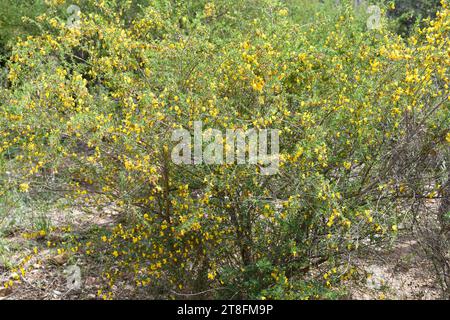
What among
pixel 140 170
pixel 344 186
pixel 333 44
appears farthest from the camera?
pixel 333 44

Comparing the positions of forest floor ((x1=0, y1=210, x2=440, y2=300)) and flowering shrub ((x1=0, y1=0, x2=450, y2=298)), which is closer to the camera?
flowering shrub ((x1=0, y1=0, x2=450, y2=298))

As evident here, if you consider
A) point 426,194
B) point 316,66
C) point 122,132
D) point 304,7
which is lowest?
point 426,194

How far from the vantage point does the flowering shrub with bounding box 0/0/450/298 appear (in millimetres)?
3639

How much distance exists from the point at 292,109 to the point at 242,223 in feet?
2.77

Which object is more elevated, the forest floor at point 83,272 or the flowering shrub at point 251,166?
the flowering shrub at point 251,166

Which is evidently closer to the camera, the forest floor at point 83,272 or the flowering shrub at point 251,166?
the flowering shrub at point 251,166

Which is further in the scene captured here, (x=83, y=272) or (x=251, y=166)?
(x=83, y=272)

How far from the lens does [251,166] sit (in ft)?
12.0

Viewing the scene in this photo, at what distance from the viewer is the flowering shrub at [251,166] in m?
3.64

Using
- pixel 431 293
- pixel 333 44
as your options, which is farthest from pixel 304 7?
pixel 431 293

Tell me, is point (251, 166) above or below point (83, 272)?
above

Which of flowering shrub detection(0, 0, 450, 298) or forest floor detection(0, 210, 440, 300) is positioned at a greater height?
flowering shrub detection(0, 0, 450, 298)

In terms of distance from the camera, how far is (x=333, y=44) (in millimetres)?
4609

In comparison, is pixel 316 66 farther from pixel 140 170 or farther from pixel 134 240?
pixel 134 240
